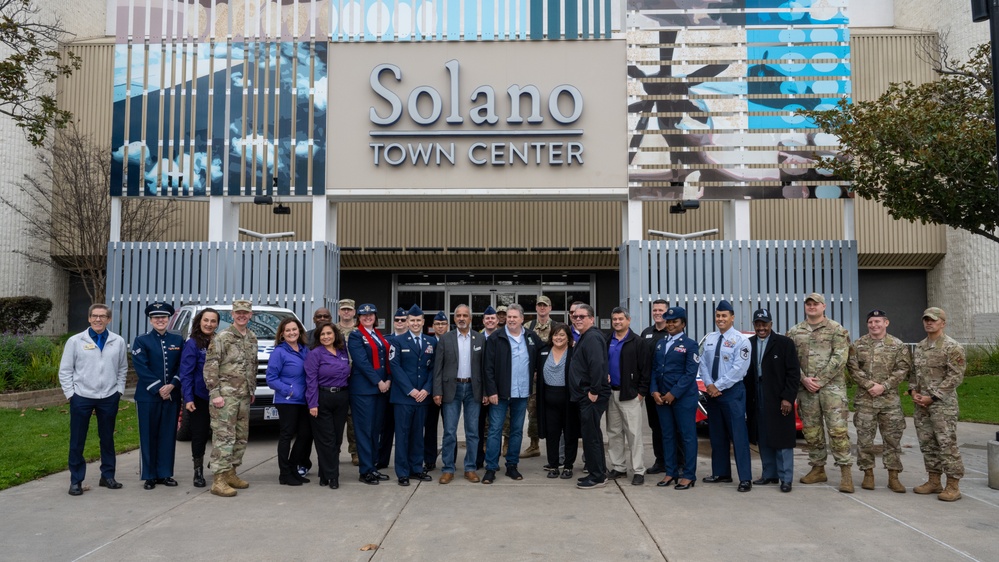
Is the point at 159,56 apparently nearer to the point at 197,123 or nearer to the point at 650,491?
the point at 197,123

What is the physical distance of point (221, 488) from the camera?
743 centimetres

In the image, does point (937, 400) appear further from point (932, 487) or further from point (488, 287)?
point (488, 287)

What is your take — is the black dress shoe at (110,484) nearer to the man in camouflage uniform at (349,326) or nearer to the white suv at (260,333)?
the white suv at (260,333)

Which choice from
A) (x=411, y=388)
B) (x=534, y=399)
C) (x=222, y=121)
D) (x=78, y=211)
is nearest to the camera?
(x=411, y=388)

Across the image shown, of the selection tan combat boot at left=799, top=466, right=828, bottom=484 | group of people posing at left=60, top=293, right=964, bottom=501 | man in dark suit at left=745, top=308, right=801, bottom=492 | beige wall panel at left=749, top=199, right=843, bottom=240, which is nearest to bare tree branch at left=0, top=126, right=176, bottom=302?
group of people posing at left=60, top=293, right=964, bottom=501

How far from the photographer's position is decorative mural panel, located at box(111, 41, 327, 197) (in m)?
14.7

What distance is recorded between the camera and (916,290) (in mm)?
24203

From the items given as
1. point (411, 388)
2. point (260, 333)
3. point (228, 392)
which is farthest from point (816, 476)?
point (260, 333)

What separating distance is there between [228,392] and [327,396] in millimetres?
942

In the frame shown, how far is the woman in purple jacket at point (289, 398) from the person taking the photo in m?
7.97

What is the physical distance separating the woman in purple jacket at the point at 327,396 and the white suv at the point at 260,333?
1845 mm

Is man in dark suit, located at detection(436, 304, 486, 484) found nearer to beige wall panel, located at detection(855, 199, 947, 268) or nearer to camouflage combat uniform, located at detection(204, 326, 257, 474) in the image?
camouflage combat uniform, located at detection(204, 326, 257, 474)

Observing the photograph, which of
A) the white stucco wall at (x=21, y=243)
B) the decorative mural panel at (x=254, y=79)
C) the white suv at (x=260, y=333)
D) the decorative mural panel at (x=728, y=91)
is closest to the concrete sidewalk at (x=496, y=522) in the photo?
the white suv at (x=260, y=333)

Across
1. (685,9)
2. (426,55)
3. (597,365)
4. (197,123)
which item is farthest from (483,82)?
(597,365)
